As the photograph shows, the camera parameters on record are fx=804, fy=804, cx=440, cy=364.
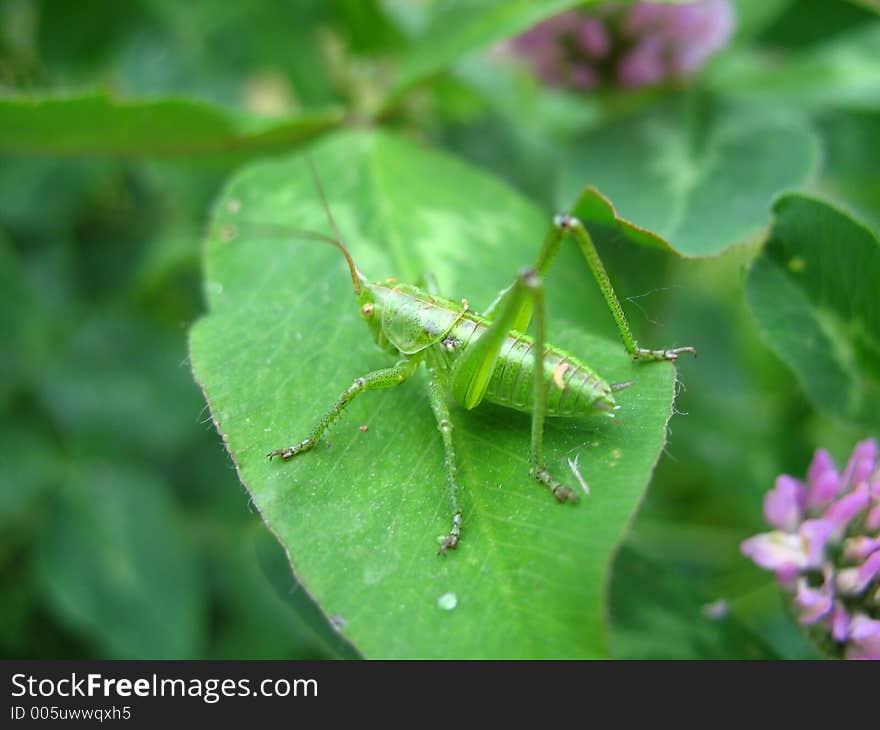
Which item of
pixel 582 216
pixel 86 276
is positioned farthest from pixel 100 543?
pixel 582 216

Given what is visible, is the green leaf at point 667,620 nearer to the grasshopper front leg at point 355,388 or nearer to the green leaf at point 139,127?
the grasshopper front leg at point 355,388

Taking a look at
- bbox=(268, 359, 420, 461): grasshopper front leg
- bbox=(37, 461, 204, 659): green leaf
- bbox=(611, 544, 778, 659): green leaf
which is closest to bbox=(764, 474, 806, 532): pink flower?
bbox=(611, 544, 778, 659): green leaf

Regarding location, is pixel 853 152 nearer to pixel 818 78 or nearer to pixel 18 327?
pixel 818 78

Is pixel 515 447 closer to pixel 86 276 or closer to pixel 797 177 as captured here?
pixel 797 177

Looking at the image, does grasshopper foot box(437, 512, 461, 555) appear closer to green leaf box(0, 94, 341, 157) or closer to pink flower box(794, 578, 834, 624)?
pink flower box(794, 578, 834, 624)

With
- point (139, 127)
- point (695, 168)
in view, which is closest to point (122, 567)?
point (139, 127)

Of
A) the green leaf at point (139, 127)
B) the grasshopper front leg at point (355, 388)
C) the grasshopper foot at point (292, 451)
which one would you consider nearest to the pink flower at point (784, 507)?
the grasshopper front leg at point (355, 388)
